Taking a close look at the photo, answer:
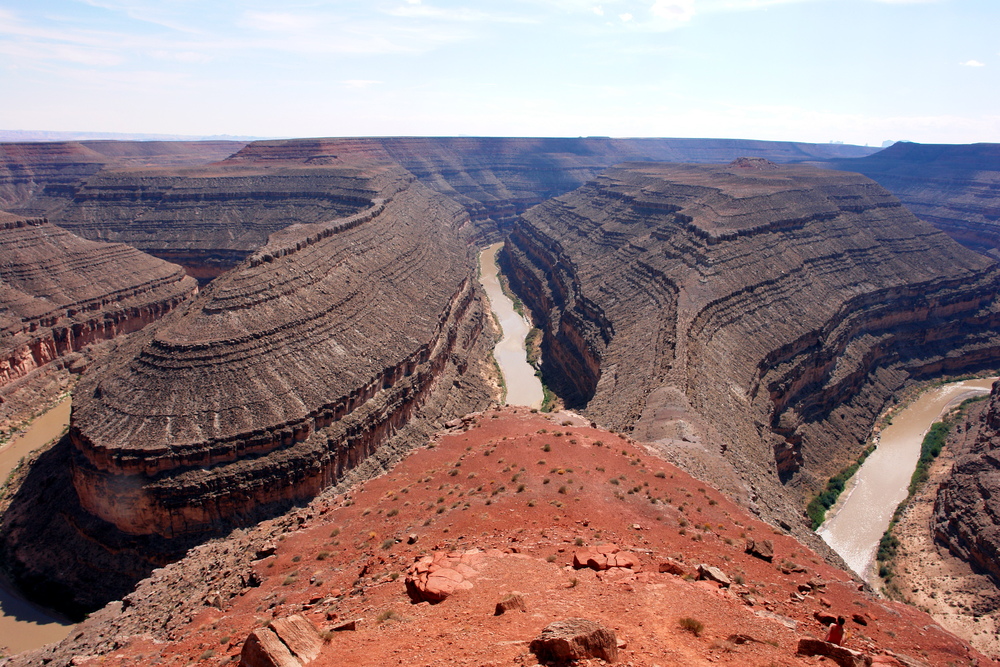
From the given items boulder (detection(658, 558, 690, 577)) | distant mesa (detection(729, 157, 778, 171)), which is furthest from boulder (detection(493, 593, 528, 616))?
distant mesa (detection(729, 157, 778, 171))

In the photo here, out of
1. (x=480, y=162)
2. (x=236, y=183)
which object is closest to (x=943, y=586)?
(x=236, y=183)

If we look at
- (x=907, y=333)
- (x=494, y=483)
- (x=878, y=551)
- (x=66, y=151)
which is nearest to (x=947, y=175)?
(x=907, y=333)

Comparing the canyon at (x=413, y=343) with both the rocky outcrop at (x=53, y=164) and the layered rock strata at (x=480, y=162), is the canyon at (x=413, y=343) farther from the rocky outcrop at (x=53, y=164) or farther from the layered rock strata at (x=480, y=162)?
the layered rock strata at (x=480, y=162)

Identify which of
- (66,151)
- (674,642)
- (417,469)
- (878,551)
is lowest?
(878,551)

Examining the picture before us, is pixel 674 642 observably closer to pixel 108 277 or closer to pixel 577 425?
pixel 577 425

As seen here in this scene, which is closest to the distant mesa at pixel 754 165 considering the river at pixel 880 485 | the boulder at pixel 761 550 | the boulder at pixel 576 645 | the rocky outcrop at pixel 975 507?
the river at pixel 880 485

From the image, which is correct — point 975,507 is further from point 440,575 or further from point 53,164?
point 53,164

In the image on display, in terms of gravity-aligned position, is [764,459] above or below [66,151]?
below

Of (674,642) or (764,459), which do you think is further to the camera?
(764,459)
